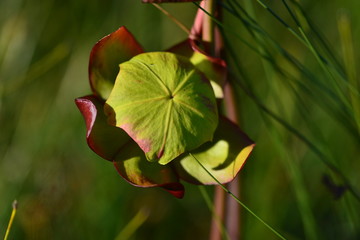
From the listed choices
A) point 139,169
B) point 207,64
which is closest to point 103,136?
point 139,169

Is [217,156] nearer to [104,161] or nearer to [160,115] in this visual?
[160,115]

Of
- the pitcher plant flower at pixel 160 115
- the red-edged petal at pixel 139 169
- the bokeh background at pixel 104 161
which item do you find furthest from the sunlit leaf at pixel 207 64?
the bokeh background at pixel 104 161

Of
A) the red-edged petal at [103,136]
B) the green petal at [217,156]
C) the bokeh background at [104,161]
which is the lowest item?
the bokeh background at [104,161]

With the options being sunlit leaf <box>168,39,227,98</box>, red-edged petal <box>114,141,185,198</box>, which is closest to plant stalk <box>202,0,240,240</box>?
sunlit leaf <box>168,39,227,98</box>

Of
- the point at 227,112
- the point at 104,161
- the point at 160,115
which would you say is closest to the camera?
the point at 160,115

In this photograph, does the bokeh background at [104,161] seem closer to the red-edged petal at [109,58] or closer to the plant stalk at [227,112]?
the plant stalk at [227,112]

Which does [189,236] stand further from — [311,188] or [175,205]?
[311,188]

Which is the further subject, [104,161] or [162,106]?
[104,161]
